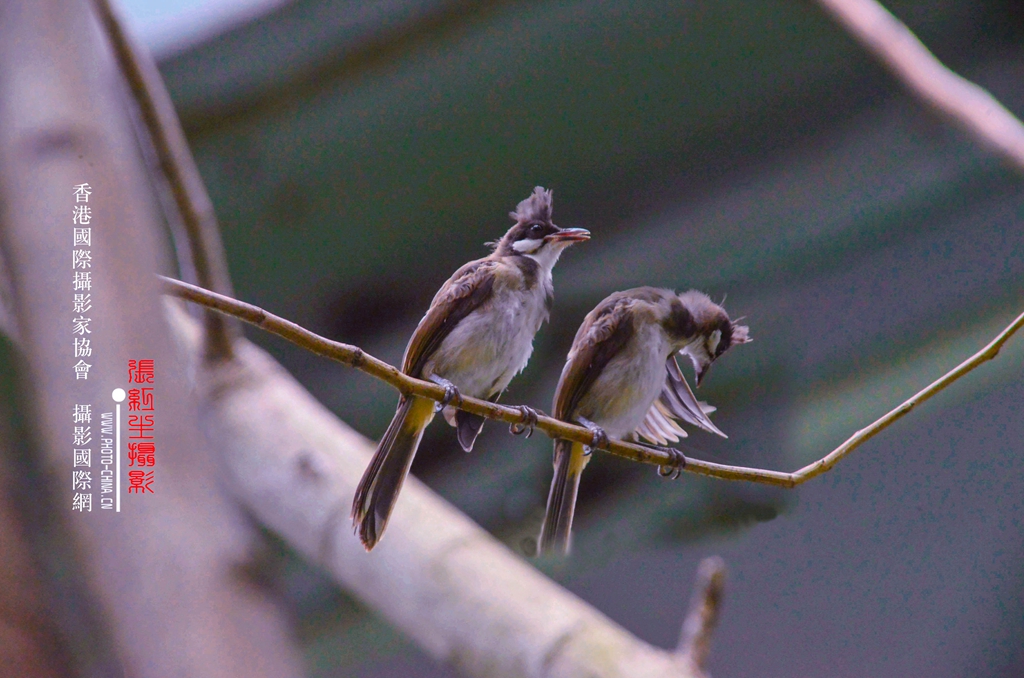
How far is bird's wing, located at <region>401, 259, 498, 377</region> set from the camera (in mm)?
922

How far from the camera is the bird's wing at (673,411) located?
2.89 feet

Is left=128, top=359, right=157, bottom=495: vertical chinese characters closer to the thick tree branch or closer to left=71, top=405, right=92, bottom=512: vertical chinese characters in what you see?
left=71, top=405, right=92, bottom=512: vertical chinese characters

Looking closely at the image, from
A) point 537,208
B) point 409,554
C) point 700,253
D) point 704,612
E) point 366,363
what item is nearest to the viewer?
point 366,363

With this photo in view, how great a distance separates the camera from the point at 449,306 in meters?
0.93

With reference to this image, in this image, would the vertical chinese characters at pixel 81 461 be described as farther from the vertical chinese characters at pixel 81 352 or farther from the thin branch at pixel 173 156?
the thin branch at pixel 173 156

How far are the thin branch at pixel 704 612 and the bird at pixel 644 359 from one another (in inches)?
12.4

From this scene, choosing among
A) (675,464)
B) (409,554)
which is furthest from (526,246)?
(409,554)

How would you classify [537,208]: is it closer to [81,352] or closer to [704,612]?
[81,352]

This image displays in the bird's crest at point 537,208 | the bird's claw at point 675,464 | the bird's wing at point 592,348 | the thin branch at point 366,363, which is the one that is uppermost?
the bird's crest at point 537,208

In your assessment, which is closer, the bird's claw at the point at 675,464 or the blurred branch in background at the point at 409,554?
the bird's claw at the point at 675,464

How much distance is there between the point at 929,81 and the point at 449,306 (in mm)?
956

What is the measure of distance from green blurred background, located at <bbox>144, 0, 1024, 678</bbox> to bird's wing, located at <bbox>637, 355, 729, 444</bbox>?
8cm

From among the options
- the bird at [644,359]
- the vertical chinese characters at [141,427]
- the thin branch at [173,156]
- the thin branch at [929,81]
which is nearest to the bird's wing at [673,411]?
the bird at [644,359]

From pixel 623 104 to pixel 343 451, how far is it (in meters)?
0.65
